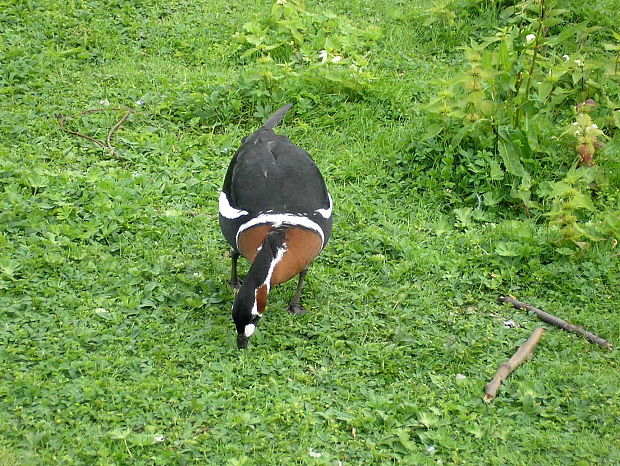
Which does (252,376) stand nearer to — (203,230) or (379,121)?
(203,230)

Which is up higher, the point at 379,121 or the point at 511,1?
the point at 511,1

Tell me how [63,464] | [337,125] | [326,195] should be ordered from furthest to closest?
[337,125]
[326,195]
[63,464]

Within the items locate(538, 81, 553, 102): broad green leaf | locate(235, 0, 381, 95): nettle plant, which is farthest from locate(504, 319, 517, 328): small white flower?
locate(235, 0, 381, 95): nettle plant

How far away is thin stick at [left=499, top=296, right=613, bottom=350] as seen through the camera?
5027 millimetres

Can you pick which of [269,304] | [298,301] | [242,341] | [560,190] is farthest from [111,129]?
[560,190]

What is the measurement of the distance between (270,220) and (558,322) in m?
1.85

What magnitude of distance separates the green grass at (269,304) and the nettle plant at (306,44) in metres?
0.31

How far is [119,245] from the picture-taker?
5668 mm

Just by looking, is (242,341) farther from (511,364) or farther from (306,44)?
(306,44)

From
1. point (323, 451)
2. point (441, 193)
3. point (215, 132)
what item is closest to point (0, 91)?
point (215, 132)

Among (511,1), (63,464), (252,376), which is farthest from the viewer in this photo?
(511,1)

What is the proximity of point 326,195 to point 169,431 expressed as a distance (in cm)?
194

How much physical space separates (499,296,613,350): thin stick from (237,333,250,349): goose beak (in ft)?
5.55

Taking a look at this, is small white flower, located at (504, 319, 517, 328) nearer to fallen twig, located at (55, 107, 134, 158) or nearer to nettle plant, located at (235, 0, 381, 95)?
nettle plant, located at (235, 0, 381, 95)
